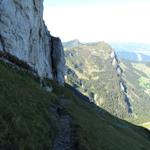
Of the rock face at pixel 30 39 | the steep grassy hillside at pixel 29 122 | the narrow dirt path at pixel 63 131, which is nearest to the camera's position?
the steep grassy hillside at pixel 29 122

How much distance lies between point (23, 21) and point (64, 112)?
39.2m

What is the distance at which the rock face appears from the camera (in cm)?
6925

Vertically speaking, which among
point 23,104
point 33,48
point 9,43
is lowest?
point 33,48

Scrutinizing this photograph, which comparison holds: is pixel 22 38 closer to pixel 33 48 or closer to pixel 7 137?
pixel 33 48

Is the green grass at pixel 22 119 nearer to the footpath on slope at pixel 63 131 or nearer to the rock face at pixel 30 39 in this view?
the footpath on slope at pixel 63 131

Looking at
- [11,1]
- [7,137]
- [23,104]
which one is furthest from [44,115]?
[11,1]

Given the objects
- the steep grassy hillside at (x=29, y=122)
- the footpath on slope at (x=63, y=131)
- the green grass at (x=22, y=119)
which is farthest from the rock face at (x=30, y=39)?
the green grass at (x=22, y=119)

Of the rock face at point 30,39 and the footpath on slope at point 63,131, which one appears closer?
the footpath on slope at point 63,131

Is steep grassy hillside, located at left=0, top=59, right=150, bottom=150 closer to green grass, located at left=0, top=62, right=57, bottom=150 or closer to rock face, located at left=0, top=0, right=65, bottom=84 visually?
green grass, located at left=0, top=62, right=57, bottom=150

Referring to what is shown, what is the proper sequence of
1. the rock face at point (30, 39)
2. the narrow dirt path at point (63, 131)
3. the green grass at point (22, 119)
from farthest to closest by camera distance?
the rock face at point (30, 39), the narrow dirt path at point (63, 131), the green grass at point (22, 119)

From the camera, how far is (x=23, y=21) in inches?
3029

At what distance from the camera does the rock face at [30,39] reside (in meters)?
69.2

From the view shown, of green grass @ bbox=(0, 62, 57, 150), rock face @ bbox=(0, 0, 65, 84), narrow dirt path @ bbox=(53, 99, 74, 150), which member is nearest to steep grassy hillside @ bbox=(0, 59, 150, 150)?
green grass @ bbox=(0, 62, 57, 150)

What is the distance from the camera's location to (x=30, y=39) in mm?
81938
